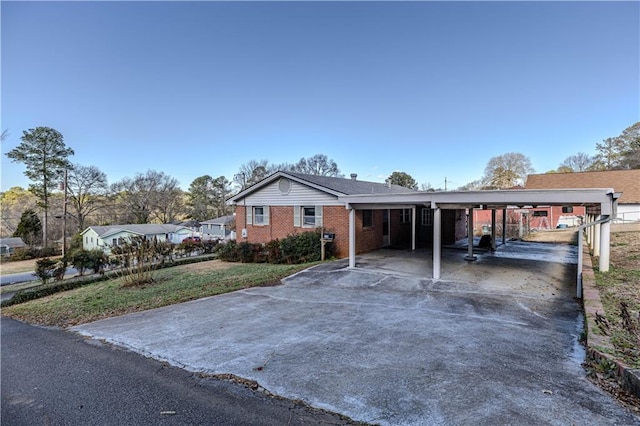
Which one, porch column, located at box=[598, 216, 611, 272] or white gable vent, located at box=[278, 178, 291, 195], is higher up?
white gable vent, located at box=[278, 178, 291, 195]

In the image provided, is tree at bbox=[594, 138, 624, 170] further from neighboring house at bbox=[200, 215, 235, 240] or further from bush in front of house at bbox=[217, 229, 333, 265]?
neighboring house at bbox=[200, 215, 235, 240]

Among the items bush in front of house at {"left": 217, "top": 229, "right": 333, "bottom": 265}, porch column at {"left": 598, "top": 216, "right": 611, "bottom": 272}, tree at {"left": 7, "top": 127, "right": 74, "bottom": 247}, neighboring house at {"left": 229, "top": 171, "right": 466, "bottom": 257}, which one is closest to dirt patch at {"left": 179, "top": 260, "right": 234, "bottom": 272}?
bush in front of house at {"left": 217, "top": 229, "right": 333, "bottom": 265}

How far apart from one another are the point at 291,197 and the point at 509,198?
9.76 meters

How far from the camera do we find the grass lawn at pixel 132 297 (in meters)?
7.65

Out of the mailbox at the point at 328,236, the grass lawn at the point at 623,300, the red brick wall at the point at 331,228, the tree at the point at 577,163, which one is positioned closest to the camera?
the grass lawn at the point at 623,300

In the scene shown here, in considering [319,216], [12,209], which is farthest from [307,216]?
[12,209]

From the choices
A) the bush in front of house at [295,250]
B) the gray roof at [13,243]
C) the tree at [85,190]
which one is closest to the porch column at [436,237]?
the bush in front of house at [295,250]

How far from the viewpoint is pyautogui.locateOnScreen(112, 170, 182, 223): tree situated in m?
47.7

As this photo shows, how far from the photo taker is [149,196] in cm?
4938

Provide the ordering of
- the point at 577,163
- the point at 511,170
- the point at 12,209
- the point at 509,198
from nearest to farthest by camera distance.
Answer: the point at 509,198
the point at 12,209
the point at 511,170
the point at 577,163

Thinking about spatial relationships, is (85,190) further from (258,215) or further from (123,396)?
(123,396)

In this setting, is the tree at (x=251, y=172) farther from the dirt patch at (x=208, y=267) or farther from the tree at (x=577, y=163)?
the tree at (x=577, y=163)

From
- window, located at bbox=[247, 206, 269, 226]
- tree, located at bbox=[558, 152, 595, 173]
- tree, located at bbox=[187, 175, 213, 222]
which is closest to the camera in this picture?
window, located at bbox=[247, 206, 269, 226]

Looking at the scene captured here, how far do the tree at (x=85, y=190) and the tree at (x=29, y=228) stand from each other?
12.2ft
